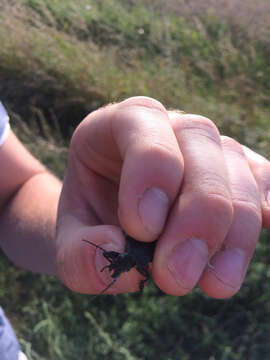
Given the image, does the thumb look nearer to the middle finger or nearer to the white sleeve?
the middle finger

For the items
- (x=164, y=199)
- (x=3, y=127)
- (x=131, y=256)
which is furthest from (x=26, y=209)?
(x=164, y=199)

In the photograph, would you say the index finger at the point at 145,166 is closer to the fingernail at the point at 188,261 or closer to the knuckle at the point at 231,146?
the fingernail at the point at 188,261

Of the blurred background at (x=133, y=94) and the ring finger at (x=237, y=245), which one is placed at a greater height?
the ring finger at (x=237, y=245)

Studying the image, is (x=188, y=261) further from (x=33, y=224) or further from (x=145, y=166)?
(x=33, y=224)

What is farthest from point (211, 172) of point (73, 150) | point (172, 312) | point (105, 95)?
point (105, 95)

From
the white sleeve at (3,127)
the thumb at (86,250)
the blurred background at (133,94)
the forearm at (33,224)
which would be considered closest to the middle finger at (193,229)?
the thumb at (86,250)

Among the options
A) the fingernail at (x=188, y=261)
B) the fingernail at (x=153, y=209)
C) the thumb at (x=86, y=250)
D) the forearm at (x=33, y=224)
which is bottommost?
the forearm at (x=33, y=224)

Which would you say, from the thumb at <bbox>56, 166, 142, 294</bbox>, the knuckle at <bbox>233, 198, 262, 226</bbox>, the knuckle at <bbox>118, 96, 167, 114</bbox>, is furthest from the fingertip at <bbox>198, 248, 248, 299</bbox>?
the knuckle at <bbox>118, 96, 167, 114</bbox>
